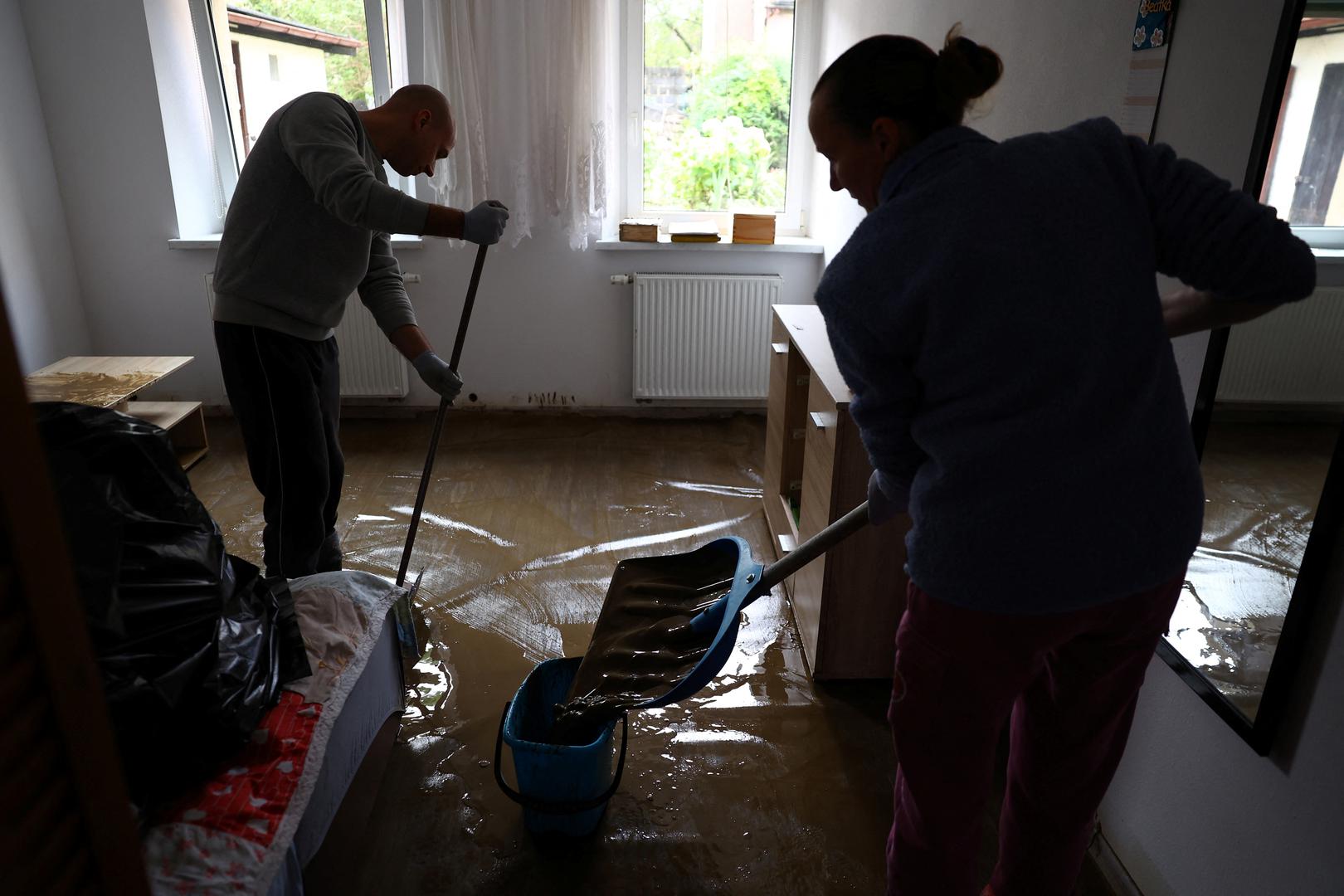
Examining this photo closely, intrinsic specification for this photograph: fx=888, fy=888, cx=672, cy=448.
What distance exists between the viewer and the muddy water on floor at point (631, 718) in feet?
5.22

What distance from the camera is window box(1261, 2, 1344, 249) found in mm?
1058

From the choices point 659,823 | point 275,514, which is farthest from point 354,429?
point 659,823

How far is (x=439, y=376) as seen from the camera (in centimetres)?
218

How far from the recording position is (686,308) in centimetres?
379

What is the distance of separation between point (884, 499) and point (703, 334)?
258 cm

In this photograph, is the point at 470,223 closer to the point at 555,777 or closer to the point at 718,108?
the point at 555,777

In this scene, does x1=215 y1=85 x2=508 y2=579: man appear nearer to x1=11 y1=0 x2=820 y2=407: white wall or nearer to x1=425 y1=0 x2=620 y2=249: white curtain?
x1=425 y1=0 x2=620 y2=249: white curtain

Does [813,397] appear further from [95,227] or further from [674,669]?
[95,227]

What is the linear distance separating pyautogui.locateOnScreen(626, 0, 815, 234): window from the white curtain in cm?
26

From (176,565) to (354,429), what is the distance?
255 cm

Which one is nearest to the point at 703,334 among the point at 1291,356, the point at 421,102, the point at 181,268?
the point at 421,102

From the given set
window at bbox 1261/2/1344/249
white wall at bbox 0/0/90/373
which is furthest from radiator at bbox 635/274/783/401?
window at bbox 1261/2/1344/249

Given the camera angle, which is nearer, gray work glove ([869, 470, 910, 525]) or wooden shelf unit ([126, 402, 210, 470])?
gray work glove ([869, 470, 910, 525])

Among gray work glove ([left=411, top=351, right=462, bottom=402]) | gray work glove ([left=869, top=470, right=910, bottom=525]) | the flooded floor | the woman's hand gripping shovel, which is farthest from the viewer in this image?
gray work glove ([left=411, top=351, right=462, bottom=402])
